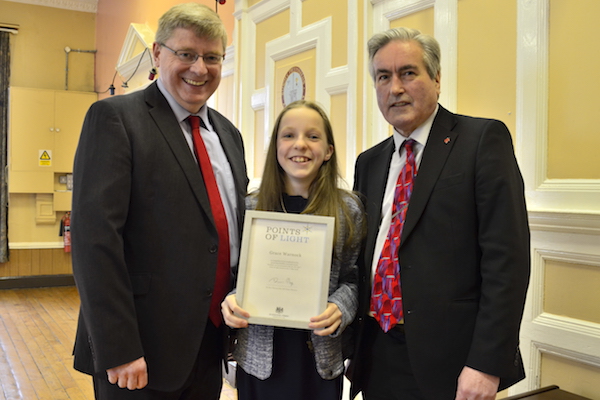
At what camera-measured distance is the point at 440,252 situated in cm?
141

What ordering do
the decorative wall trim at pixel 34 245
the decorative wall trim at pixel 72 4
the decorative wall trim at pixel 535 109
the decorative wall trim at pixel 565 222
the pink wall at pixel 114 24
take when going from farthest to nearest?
the decorative wall trim at pixel 72 4, the decorative wall trim at pixel 34 245, the pink wall at pixel 114 24, the decorative wall trim at pixel 535 109, the decorative wall trim at pixel 565 222

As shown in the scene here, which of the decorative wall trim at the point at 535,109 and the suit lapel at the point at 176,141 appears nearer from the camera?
the suit lapel at the point at 176,141

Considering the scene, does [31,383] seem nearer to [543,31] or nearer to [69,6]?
[543,31]

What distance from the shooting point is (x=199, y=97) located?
1650 mm

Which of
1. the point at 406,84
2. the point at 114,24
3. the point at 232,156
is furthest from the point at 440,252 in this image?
the point at 114,24

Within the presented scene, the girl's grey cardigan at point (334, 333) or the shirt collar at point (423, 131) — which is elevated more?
the shirt collar at point (423, 131)

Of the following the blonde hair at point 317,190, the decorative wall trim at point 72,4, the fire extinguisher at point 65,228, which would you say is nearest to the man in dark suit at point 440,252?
the blonde hair at point 317,190

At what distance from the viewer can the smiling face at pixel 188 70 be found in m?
1.60

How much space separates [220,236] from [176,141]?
31cm

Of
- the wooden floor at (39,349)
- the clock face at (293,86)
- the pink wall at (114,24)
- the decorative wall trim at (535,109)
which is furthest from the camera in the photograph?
the pink wall at (114,24)

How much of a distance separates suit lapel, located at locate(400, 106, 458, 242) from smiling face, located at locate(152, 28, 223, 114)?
0.71 meters

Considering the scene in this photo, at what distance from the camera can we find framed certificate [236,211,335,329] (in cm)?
143

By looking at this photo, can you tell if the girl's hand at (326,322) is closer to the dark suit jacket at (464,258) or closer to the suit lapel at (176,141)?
the dark suit jacket at (464,258)

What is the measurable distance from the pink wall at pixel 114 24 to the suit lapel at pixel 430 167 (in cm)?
427
